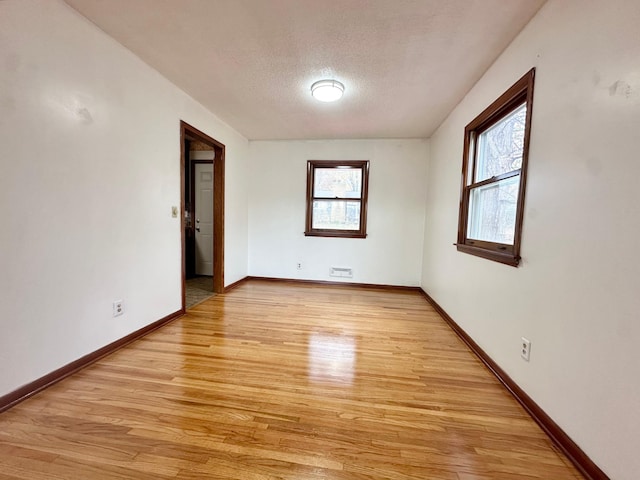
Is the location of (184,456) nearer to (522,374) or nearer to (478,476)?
(478,476)

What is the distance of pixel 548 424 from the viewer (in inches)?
53.6

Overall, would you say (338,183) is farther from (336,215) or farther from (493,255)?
(493,255)

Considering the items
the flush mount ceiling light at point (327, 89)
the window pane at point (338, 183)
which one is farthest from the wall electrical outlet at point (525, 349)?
the window pane at point (338, 183)

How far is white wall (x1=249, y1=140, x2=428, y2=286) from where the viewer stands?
4.09 metres

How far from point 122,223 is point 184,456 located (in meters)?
1.75

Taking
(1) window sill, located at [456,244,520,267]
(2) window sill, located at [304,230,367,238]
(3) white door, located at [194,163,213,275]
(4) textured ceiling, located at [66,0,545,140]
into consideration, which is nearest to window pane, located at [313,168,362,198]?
(2) window sill, located at [304,230,367,238]

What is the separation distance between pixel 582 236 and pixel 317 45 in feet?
6.61

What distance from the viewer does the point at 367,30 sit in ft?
5.77

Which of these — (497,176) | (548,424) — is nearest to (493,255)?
(497,176)

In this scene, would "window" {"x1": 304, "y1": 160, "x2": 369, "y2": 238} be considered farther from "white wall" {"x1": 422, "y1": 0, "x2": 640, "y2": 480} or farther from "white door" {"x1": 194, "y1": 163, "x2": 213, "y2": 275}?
"white wall" {"x1": 422, "y1": 0, "x2": 640, "y2": 480}

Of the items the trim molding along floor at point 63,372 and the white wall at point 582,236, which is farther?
the trim molding along floor at point 63,372

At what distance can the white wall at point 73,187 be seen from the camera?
1425mm

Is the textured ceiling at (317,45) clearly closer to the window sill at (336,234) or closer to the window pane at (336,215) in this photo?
the window pane at (336,215)

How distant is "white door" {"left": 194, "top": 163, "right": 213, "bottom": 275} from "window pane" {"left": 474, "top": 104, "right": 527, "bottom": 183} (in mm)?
4023
